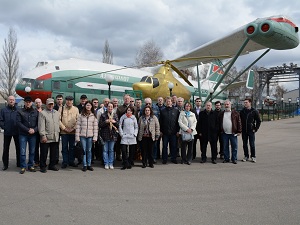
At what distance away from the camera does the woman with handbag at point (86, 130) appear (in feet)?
21.9

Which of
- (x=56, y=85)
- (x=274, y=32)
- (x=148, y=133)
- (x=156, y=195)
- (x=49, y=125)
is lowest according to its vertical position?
(x=156, y=195)

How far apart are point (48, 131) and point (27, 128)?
0.48m

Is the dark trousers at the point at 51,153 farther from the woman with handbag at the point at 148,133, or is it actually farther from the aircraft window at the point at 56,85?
the aircraft window at the point at 56,85

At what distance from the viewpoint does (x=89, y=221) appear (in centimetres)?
358

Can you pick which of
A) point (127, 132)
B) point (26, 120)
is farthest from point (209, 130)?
point (26, 120)

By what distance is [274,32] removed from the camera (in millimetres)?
9422

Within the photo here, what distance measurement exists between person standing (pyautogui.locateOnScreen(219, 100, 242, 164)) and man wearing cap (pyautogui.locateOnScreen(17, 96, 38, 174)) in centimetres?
507

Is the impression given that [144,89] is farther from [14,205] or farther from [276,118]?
[276,118]

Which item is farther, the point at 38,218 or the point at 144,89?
the point at 144,89

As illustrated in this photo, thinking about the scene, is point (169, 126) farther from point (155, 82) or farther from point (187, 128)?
point (155, 82)

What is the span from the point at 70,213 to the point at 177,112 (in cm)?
453

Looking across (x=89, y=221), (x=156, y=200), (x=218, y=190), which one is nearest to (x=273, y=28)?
(x=218, y=190)

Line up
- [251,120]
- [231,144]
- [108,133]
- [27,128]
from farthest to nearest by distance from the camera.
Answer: [251,120] → [231,144] → [108,133] → [27,128]

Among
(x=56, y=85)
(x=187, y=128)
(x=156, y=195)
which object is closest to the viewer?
(x=156, y=195)
